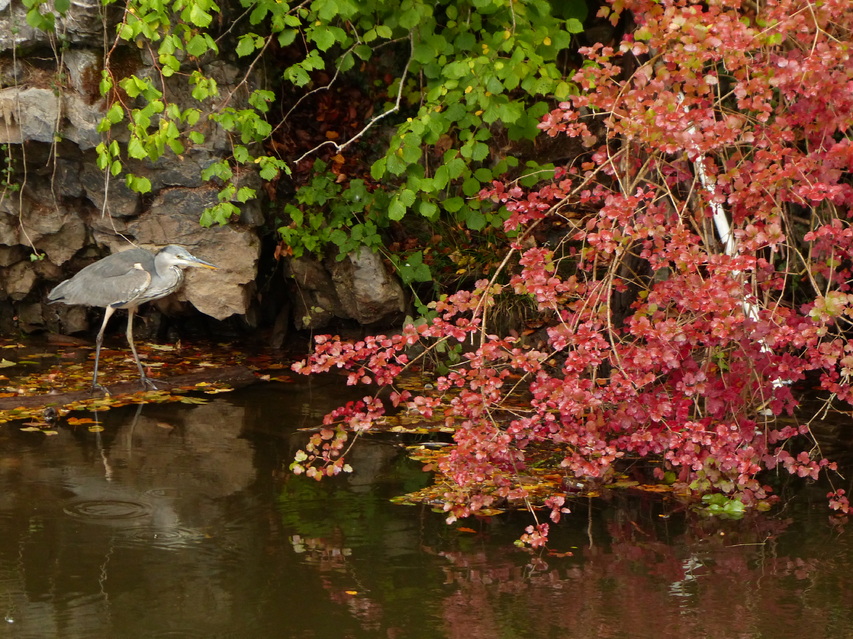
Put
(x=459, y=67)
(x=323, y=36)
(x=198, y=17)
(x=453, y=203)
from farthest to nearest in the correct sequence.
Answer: (x=453, y=203) → (x=323, y=36) → (x=459, y=67) → (x=198, y=17)

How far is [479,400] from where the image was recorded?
446cm

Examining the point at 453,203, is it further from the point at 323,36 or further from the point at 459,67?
the point at 323,36

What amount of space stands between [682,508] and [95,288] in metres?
4.23

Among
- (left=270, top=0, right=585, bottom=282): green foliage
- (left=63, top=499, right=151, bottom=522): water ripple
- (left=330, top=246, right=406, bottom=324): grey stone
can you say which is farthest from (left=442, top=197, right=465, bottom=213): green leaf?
(left=63, top=499, right=151, bottom=522): water ripple

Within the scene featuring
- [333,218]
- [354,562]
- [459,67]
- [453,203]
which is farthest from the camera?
[333,218]

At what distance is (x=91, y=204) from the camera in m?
7.88

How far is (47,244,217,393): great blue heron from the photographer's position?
696cm

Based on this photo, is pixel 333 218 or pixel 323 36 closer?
pixel 323 36

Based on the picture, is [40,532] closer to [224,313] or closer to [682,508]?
[682,508]

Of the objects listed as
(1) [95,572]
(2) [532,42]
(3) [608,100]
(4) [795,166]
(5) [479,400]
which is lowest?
(1) [95,572]

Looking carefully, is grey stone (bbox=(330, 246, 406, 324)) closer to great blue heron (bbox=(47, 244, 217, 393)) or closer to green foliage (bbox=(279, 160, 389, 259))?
green foliage (bbox=(279, 160, 389, 259))

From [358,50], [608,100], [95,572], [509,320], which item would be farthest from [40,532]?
[509,320]

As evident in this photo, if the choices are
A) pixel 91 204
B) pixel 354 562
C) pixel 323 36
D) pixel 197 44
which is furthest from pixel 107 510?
pixel 91 204

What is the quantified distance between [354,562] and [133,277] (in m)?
3.49
